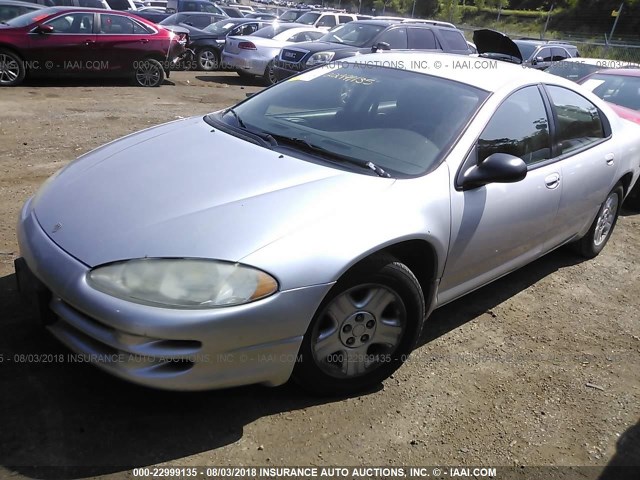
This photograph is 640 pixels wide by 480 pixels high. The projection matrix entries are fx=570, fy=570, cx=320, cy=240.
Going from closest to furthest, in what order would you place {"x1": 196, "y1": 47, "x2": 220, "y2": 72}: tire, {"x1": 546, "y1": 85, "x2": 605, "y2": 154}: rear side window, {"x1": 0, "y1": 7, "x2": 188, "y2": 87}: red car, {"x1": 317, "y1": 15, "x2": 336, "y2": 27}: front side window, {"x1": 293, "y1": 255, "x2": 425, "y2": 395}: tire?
{"x1": 293, "y1": 255, "x2": 425, "y2": 395}: tire, {"x1": 546, "y1": 85, "x2": 605, "y2": 154}: rear side window, {"x1": 0, "y1": 7, "x2": 188, "y2": 87}: red car, {"x1": 196, "y1": 47, "x2": 220, "y2": 72}: tire, {"x1": 317, "y1": 15, "x2": 336, "y2": 27}: front side window

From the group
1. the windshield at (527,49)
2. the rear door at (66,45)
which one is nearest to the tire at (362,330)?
the rear door at (66,45)

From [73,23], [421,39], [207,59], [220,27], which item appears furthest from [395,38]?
[73,23]

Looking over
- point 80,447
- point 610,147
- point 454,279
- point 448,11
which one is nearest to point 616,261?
point 610,147

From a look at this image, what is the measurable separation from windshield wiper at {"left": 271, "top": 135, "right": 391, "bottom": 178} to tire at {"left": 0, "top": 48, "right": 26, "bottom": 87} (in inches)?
342

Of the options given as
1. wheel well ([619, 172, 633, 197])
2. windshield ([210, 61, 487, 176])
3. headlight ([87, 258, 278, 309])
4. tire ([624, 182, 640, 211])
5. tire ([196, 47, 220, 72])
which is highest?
windshield ([210, 61, 487, 176])

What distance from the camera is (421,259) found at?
2.96m

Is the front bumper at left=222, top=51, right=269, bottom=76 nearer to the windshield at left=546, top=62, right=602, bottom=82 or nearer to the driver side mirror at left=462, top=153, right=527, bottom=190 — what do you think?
the windshield at left=546, top=62, right=602, bottom=82

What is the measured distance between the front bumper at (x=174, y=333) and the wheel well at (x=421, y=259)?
603 mm

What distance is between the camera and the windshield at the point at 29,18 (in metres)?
9.98

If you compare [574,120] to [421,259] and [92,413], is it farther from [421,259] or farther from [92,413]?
[92,413]

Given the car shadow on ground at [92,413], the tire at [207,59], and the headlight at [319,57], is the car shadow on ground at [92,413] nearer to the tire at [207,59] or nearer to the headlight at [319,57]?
the headlight at [319,57]

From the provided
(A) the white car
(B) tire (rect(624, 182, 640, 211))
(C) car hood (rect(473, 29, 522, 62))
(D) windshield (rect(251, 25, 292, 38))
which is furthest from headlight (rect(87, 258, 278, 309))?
(D) windshield (rect(251, 25, 292, 38))

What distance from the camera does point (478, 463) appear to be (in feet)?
8.32

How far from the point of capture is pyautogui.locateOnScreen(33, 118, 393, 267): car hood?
2.37 m
